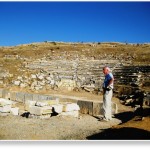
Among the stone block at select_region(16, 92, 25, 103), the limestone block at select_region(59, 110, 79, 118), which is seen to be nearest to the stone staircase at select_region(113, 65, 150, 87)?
the stone block at select_region(16, 92, 25, 103)

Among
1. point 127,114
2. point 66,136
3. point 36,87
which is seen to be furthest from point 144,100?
point 36,87

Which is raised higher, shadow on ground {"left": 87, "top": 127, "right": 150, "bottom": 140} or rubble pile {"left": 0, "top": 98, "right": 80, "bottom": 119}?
rubble pile {"left": 0, "top": 98, "right": 80, "bottom": 119}

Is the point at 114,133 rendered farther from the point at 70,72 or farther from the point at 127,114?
the point at 70,72

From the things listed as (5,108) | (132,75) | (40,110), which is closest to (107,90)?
(40,110)

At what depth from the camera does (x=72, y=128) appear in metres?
10.4

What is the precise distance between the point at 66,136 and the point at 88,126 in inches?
54.0

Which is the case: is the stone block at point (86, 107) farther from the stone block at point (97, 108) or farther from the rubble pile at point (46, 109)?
the rubble pile at point (46, 109)

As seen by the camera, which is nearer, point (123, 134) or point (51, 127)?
point (123, 134)

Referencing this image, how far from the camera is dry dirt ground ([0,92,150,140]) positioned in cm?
929

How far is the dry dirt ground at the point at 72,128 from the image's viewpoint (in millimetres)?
9289

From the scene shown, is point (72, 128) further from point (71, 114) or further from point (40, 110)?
point (71, 114)

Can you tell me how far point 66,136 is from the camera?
9.46 metres

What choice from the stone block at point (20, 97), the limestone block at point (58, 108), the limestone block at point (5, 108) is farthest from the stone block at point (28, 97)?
the limestone block at point (58, 108)

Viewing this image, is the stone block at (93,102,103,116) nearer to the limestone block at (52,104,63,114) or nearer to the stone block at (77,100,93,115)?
the stone block at (77,100,93,115)
